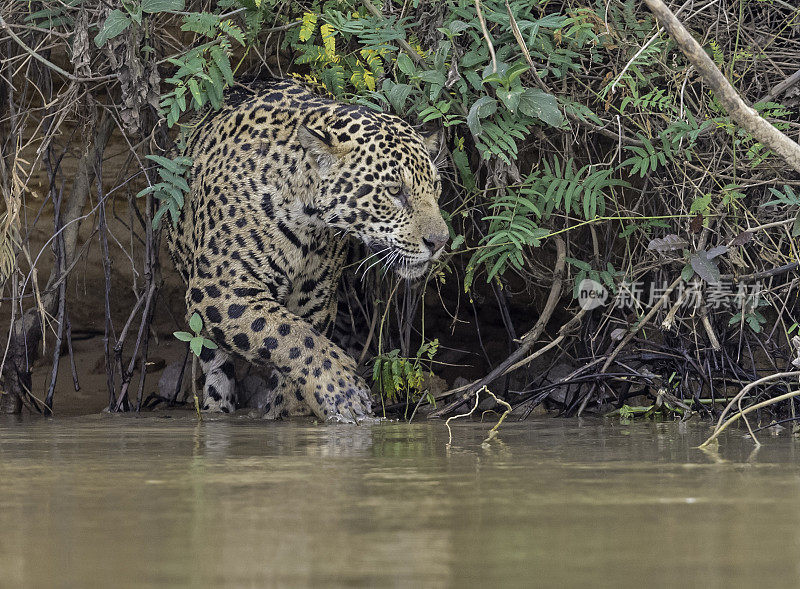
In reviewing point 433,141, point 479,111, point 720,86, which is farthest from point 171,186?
point 720,86

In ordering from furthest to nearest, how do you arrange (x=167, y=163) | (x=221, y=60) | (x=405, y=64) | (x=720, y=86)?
(x=167, y=163) < (x=221, y=60) < (x=405, y=64) < (x=720, y=86)

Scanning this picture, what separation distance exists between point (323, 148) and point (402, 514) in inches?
127

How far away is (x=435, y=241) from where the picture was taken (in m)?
4.77

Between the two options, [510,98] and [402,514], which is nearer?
[402,514]

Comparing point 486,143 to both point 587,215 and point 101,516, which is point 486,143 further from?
point 101,516

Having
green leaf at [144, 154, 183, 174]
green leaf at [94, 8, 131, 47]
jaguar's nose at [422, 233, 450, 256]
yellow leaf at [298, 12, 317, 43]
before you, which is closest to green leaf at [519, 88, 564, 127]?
jaguar's nose at [422, 233, 450, 256]

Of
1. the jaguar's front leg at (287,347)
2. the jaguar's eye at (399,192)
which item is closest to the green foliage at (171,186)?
the jaguar's front leg at (287,347)

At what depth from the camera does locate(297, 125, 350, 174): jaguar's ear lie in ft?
16.2

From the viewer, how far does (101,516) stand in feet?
6.44

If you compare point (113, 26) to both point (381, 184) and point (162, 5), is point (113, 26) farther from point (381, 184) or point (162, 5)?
point (381, 184)

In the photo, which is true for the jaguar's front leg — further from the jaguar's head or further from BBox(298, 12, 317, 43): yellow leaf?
BBox(298, 12, 317, 43): yellow leaf

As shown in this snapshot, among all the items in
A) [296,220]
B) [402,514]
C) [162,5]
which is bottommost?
[402,514]

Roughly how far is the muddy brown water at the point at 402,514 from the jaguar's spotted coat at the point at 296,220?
5.09 ft

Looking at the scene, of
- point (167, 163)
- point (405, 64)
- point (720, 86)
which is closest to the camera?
point (720, 86)
